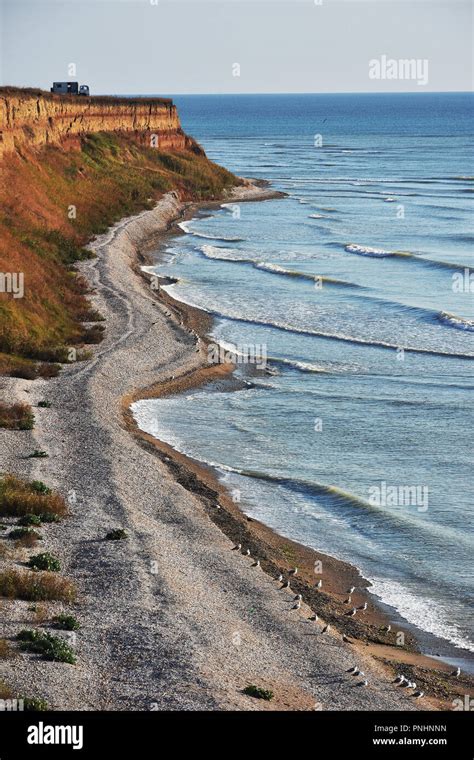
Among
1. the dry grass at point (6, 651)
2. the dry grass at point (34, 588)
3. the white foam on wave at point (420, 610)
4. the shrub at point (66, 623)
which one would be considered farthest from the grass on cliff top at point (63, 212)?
the dry grass at point (6, 651)

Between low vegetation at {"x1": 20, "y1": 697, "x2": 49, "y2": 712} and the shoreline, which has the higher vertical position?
low vegetation at {"x1": 20, "y1": 697, "x2": 49, "y2": 712}

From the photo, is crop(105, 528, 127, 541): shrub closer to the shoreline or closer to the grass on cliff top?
the shoreline

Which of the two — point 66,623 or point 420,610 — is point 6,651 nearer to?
point 66,623

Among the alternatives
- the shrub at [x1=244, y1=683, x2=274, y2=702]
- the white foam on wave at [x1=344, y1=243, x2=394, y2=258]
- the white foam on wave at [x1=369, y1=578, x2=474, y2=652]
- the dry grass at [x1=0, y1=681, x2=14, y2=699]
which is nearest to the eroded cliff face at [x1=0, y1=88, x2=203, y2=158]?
the white foam on wave at [x1=344, y1=243, x2=394, y2=258]

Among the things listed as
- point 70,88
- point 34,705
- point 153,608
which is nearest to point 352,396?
point 153,608

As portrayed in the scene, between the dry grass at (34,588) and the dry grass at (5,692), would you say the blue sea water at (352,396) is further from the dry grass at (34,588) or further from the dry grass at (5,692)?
the dry grass at (5,692)
